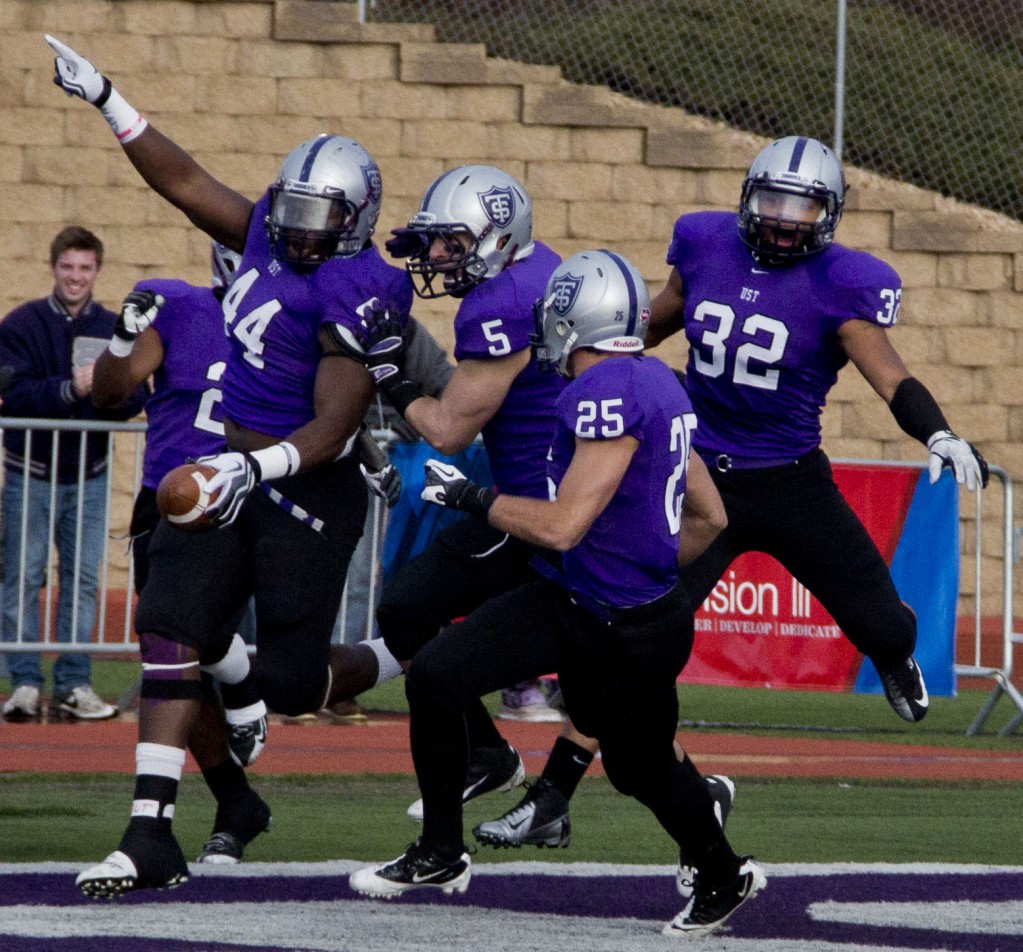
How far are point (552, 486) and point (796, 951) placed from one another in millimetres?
1191

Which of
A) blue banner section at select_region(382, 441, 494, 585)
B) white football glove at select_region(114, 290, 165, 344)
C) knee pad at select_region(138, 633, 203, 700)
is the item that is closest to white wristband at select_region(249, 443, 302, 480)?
knee pad at select_region(138, 633, 203, 700)

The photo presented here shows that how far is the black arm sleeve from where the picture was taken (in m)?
5.98

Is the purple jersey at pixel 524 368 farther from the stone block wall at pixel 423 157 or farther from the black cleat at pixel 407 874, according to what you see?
the stone block wall at pixel 423 157

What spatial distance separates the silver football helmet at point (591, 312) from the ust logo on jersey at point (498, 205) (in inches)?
27.2

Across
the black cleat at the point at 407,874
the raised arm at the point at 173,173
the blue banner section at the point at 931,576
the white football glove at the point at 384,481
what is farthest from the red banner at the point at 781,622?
the black cleat at the point at 407,874

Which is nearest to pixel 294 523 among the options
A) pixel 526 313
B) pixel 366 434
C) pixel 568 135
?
pixel 366 434

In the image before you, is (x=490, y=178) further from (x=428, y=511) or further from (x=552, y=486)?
(x=428, y=511)

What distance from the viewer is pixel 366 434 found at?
5.71m

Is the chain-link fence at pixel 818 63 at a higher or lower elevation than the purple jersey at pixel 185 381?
higher

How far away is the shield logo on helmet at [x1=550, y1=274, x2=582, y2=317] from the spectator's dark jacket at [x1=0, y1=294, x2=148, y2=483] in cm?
438

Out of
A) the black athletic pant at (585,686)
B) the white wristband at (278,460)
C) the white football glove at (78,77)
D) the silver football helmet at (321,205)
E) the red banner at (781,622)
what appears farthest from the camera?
the red banner at (781,622)

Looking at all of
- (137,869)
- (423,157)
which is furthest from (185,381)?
(423,157)

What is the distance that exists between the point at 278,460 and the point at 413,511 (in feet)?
13.9

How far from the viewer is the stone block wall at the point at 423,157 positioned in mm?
14477
